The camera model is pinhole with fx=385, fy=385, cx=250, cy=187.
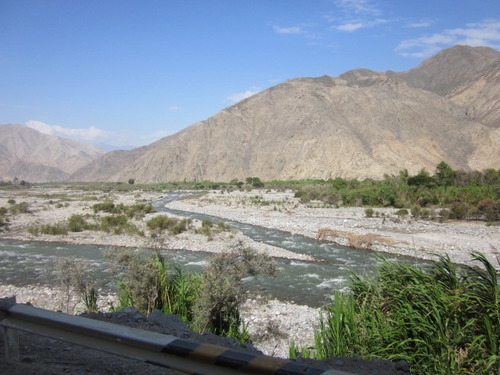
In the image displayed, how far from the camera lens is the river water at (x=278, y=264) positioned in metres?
13.9

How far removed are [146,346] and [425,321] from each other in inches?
148

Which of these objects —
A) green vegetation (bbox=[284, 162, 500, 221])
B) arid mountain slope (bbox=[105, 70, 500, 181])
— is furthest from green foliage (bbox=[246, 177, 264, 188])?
green vegetation (bbox=[284, 162, 500, 221])

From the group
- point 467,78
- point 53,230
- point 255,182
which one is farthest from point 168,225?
point 467,78

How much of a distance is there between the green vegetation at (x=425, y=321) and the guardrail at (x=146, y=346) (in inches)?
115

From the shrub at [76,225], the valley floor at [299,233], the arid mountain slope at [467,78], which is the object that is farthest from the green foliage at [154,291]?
the arid mountain slope at [467,78]

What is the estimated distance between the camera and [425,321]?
4.89 m

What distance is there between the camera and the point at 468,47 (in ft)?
445

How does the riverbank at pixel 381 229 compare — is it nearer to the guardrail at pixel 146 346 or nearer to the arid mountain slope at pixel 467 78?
the guardrail at pixel 146 346

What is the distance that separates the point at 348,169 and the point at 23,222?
64.8 metres

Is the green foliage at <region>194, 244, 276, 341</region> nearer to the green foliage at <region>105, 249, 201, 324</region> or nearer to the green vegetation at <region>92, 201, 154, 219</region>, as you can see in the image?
the green foliage at <region>105, 249, 201, 324</region>

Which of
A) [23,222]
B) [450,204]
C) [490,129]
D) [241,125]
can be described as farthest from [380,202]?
[241,125]

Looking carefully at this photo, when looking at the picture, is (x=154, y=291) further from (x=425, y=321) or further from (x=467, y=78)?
(x=467, y=78)

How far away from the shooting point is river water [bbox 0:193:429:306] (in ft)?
45.7

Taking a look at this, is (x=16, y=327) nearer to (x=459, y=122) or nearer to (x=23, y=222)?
A: (x=23, y=222)
